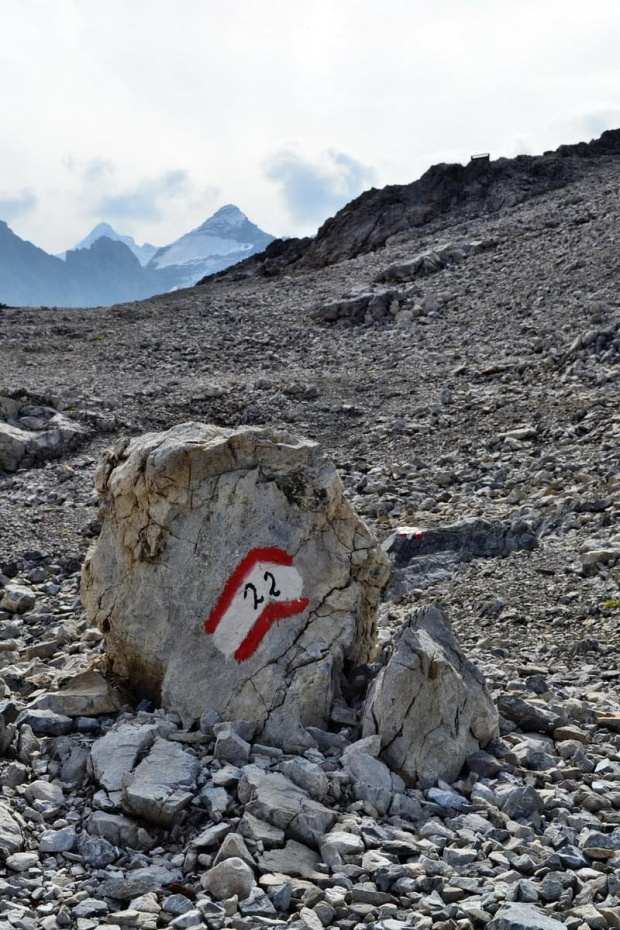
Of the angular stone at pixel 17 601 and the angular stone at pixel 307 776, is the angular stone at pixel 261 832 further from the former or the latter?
the angular stone at pixel 17 601

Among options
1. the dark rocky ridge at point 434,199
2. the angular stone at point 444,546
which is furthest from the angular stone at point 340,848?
the dark rocky ridge at point 434,199

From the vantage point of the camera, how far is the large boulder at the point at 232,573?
6.88m

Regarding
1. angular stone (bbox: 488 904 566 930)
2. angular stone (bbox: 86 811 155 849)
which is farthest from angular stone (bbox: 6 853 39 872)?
angular stone (bbox: 488 904 566 930)

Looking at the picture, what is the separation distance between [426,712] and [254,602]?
5.28ft

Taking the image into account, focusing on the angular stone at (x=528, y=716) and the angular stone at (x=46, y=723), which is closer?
the angular stone at (x=46, y=723)

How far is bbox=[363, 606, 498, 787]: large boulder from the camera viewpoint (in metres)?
6.19

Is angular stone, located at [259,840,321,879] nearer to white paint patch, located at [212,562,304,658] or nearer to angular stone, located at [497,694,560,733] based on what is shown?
white paint patch, located at [212,562,304,658]

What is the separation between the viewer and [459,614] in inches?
395

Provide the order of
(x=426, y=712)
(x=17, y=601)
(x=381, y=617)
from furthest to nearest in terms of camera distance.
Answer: (x=17, y=601) < (x=381, y=617) < (x=426, y=712)

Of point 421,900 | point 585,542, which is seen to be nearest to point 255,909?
point 421,900

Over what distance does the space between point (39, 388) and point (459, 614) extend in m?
12.4

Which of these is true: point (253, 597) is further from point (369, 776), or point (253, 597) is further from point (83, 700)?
point (369, 776)

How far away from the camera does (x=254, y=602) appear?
7031mm

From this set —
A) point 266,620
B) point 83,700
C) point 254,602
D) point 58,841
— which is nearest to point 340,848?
point 58,841
